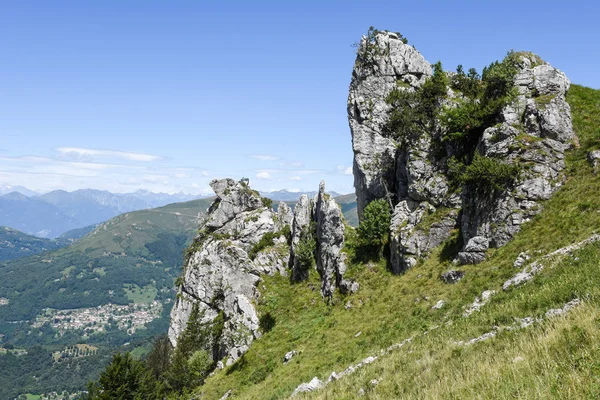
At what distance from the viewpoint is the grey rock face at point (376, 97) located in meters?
63.8

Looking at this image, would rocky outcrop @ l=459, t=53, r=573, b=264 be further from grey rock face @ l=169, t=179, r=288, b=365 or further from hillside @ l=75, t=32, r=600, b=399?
grey rock face @ l=169, t=179, r=288, b=365

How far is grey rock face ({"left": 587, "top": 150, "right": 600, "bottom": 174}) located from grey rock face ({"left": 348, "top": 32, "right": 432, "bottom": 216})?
28998mm

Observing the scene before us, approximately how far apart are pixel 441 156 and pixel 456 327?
37980mm

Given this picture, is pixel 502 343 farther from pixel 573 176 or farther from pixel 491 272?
pixel 573 176

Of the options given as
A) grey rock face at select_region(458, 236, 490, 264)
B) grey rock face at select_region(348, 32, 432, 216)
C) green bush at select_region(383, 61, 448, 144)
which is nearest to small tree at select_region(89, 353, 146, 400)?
grey rock face at select_region(348, 32, 432, 216)

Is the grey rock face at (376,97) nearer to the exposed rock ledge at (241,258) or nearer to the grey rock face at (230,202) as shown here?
the exposed rock ledge at (241,258)

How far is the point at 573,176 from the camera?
123ft

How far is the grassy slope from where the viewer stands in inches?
395

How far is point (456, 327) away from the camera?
20.5 m

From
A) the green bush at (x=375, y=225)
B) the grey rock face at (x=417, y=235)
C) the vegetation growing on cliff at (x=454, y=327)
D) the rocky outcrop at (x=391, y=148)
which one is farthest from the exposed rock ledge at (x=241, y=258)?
the rocky outcrop at (x=391, y=148)

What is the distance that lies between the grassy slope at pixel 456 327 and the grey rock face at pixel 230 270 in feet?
12.0

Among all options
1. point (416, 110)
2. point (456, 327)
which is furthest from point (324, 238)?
point (456, 327)

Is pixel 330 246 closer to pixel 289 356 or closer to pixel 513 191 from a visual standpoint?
pixel 289 356

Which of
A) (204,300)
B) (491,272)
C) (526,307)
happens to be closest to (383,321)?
(491,272)
